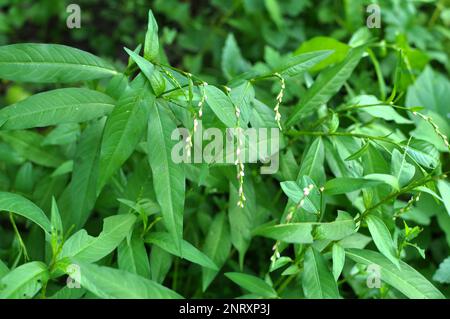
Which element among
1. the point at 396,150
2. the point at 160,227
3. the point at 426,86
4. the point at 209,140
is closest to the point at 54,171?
the point at 160,227

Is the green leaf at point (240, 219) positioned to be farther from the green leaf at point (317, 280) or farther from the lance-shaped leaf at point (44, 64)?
the lance-shaped leaf at point (44, 64)

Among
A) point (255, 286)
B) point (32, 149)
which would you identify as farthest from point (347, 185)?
point (32, 149)

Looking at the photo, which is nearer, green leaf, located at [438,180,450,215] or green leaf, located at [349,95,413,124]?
green leaf, located at [438,180,450,215]

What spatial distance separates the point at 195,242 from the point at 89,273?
54 centimetres

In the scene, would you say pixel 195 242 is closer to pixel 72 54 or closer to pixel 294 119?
pixel 294 119

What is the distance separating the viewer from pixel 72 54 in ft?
4.12

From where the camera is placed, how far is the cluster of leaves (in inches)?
45.5

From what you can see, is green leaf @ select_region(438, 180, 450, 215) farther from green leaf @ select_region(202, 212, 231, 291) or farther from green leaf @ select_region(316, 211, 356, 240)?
green leaf @ select_region(202, 212, 231, 291)

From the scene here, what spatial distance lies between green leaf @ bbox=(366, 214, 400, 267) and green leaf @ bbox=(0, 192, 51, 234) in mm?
673

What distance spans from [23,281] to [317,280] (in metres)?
0.59

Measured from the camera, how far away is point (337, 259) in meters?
1.19

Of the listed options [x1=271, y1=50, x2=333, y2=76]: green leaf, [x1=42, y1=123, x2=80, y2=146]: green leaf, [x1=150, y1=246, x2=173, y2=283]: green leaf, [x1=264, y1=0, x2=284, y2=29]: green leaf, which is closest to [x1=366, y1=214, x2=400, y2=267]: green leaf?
[x1=271, y1=50, x2=333, y2=76]: green leaf

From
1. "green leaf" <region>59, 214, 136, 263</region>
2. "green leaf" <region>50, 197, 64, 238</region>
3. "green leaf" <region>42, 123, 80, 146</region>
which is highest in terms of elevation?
"green leaf" <region>42, 123, 80, 146</region>

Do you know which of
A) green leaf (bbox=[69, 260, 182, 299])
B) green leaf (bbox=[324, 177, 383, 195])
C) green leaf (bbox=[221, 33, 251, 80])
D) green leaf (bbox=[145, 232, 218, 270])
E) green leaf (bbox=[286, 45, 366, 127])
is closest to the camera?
green leaf (bbox=[69, 260, 182, 299])
